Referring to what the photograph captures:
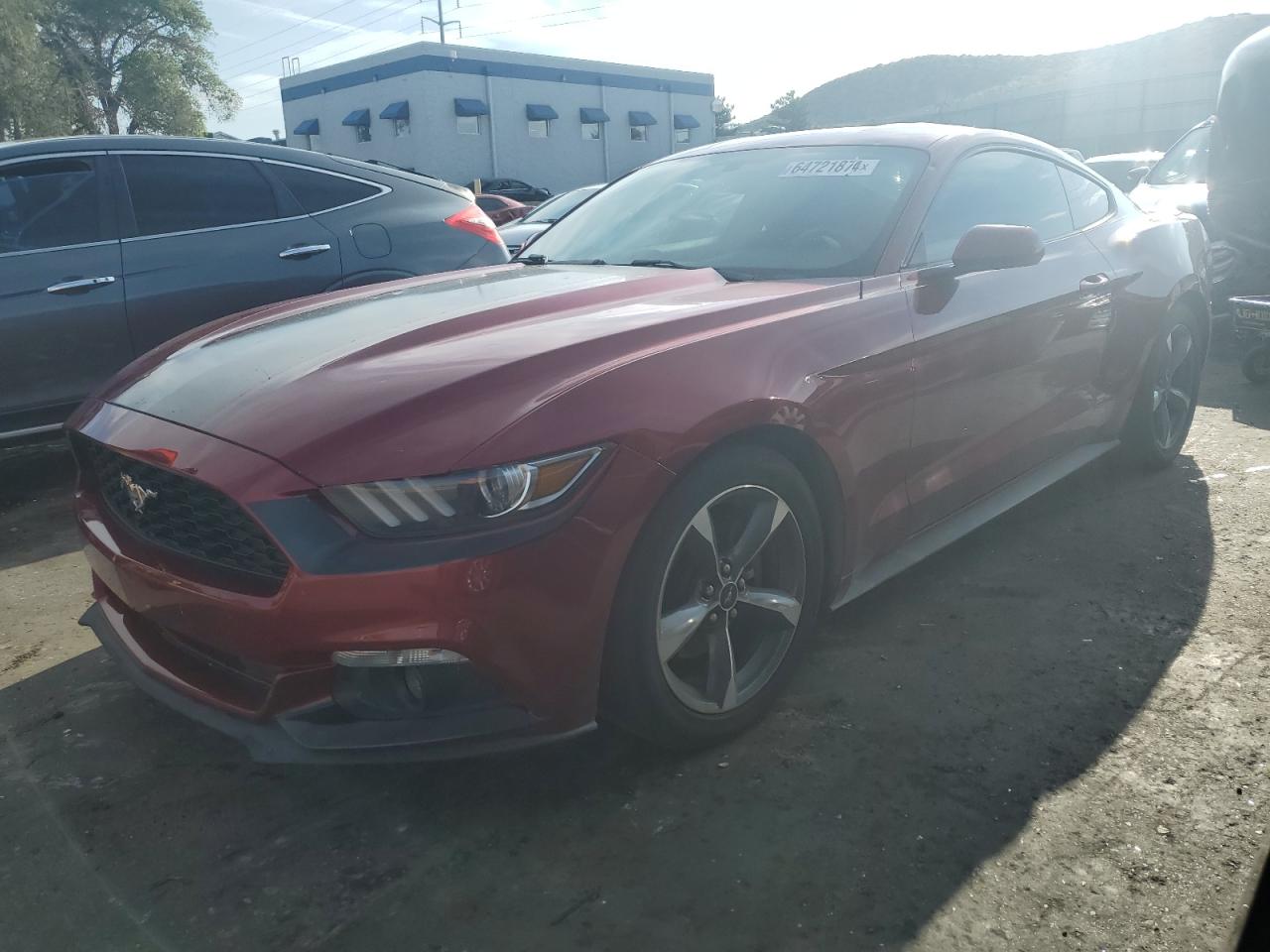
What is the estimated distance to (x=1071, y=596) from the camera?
3.49 meters

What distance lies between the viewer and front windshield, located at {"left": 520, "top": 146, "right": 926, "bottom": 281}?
3.20 metres

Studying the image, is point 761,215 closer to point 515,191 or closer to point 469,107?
point 515,191

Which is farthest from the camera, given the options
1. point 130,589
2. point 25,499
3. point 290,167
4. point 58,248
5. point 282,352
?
point 290,167

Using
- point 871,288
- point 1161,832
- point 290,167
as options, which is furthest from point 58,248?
point 1161,832

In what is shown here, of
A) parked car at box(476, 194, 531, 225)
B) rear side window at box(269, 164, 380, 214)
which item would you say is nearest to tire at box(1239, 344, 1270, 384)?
rear side window at box(269, 164, 380, 214)

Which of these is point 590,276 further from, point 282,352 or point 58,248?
point 58,248

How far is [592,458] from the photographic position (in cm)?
218

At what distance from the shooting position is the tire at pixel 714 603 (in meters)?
2.29

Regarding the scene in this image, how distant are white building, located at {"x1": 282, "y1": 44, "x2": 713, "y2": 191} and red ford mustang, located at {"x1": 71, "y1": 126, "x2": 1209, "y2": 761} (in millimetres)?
31872

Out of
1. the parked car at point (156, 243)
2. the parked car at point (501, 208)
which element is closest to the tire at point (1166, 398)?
the parked car at point (156, 243)

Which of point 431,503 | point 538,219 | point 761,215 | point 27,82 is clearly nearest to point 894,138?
point 761,215

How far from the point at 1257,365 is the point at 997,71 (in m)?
125

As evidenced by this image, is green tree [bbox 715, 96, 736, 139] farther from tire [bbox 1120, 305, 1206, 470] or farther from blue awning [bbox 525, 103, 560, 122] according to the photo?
tire [bbox 1120, 305, 1206, 470]

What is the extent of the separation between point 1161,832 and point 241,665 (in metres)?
2.03
